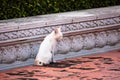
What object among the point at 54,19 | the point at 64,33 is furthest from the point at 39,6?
the point at 64,33

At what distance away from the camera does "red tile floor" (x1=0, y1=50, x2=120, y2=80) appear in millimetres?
6730

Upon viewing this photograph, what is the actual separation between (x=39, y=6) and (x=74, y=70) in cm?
214

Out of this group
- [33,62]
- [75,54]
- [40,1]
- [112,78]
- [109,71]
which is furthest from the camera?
[40,1]

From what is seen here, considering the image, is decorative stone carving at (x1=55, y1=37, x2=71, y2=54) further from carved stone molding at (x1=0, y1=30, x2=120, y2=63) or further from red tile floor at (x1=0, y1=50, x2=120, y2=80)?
red tile floor at (x1=0, y1=50, x2=120, y2=80)

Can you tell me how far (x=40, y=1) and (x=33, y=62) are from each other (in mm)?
1649

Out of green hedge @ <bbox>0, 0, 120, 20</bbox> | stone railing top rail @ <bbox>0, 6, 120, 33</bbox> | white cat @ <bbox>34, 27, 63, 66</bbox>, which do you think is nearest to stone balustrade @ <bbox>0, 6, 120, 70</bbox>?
stone railing top rail @ <bbox>0, 6, 120, 33</bbox>

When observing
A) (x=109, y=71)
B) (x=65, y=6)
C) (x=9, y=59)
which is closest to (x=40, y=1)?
(x=65, y=6)

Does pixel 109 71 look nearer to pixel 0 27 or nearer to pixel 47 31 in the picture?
pixel 47 31

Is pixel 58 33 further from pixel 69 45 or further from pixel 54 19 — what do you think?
pixel 69 45

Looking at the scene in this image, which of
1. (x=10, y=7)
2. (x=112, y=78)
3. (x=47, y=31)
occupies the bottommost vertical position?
(x=112, y=78)

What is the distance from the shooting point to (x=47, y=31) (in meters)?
7.83

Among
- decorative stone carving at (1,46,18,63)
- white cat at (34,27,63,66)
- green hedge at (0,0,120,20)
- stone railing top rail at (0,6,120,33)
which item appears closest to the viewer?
decorative stone carving at (1,46,18,63)

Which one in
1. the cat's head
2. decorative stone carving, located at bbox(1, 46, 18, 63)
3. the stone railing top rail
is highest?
the stone railing top rail

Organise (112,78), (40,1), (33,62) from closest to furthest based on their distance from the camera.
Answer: (112,78), (33,62), (40,1)
